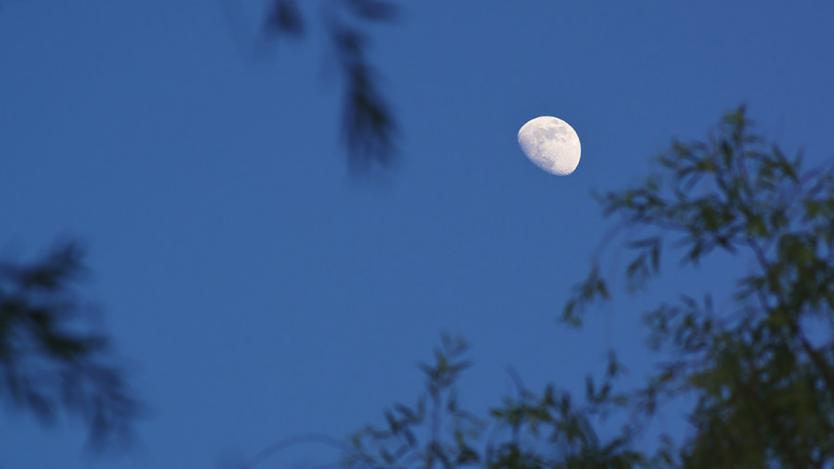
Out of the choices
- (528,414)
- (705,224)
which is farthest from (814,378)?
(528,414)

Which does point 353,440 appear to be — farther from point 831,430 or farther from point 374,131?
point 374,131

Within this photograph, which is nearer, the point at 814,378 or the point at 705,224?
the point at 814,378

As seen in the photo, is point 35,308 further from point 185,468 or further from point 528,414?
point 528,414

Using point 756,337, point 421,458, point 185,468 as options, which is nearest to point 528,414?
point 421,458

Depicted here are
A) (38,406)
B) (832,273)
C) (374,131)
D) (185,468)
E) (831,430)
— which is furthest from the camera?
(832,273)

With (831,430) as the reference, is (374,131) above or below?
below

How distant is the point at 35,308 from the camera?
5.03ft

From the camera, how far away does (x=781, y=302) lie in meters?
4.23

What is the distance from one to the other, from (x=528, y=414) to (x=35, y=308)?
10.3ft

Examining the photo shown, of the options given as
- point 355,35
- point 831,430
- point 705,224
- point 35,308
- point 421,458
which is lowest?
point 35,308

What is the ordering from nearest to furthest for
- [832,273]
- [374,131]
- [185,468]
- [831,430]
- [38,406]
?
1. [374,131]
2. [38,406]
3. [185,468]
4. [831,430]
5. [832,273]

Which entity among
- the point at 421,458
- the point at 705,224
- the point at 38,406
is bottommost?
the point at 38,406

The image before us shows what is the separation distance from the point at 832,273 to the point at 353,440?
5.91 ft

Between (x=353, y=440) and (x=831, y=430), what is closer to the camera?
(x=831, y=430)
